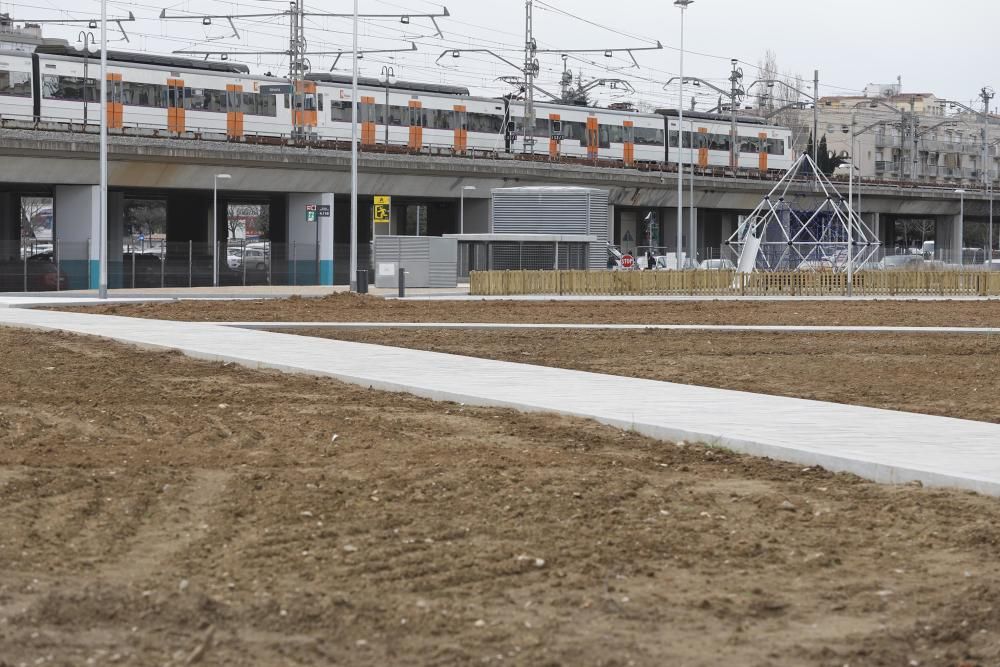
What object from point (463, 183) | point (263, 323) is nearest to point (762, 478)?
point (263, 323)

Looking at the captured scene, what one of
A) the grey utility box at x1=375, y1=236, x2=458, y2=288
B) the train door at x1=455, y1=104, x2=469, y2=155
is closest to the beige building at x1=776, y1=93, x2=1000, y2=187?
the train door at x1=455, y1=104, x2=469, y2=155

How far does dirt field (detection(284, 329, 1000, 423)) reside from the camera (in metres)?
16.4

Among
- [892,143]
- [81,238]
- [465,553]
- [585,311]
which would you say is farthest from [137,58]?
[892,143]

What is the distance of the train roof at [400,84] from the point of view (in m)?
65.2

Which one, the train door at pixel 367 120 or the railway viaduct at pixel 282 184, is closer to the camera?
the railway viaduct at pixel 282 184

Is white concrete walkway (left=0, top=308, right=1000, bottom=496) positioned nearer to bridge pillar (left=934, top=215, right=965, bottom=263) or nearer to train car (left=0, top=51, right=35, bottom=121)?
train car (left=0, top=51, right=35, bottom=121)

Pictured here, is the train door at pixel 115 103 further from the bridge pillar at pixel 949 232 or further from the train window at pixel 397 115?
the bridge pillar at pixel 949 232

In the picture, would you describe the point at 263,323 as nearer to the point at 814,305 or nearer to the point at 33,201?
the point at 814,305

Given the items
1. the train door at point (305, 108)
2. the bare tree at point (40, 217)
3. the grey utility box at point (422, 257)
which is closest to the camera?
the grey utility box at point (422, 257)

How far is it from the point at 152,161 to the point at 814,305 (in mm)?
29911

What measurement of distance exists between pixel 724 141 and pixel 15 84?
46.1 metres

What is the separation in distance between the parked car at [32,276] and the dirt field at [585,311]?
15392 millimetres

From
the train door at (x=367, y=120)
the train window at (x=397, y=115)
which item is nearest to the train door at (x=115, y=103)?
the train door at (x=367, y=120)

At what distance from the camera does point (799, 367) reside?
1980cm
